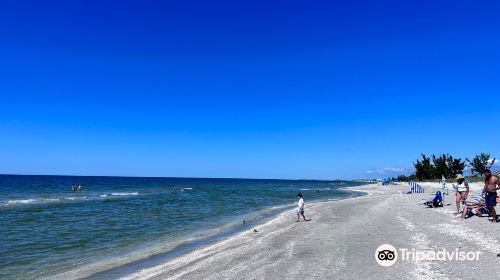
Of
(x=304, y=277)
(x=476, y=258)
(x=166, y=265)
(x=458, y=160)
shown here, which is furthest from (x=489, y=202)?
(x=458, y=160)

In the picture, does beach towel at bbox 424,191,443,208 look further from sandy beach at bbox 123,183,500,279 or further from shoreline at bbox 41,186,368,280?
shoreline at bbox 41,186,368,280

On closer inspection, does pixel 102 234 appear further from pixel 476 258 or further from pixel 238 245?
pixel 476 258

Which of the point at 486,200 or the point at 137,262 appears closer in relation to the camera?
the point at 137,262

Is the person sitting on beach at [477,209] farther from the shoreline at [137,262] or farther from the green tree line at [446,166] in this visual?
the green tree line at [446,166]

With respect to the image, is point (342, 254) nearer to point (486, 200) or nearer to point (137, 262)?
point (137, 262)

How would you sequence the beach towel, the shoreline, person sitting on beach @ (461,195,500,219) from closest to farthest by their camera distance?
1. the shoreline
2. person sitting on beach @ (461,195,500,219)
3. the beach towel

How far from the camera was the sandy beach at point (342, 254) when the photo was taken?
938 centimetres

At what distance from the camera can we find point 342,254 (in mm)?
11875

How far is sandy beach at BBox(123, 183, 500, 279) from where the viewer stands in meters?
9.38

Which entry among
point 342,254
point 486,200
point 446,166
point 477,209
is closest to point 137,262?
point 342,254

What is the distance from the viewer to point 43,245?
1719 cm

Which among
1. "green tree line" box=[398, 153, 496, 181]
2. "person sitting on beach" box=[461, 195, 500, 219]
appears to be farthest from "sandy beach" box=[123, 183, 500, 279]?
"green tree line" box=[398, 153, 496, 181]

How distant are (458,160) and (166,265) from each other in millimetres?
98250

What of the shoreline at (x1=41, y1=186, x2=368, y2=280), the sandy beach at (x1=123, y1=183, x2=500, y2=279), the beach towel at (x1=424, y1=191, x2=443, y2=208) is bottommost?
the shoreline at (x1=41, y1=186, x2=368, y2=280)
